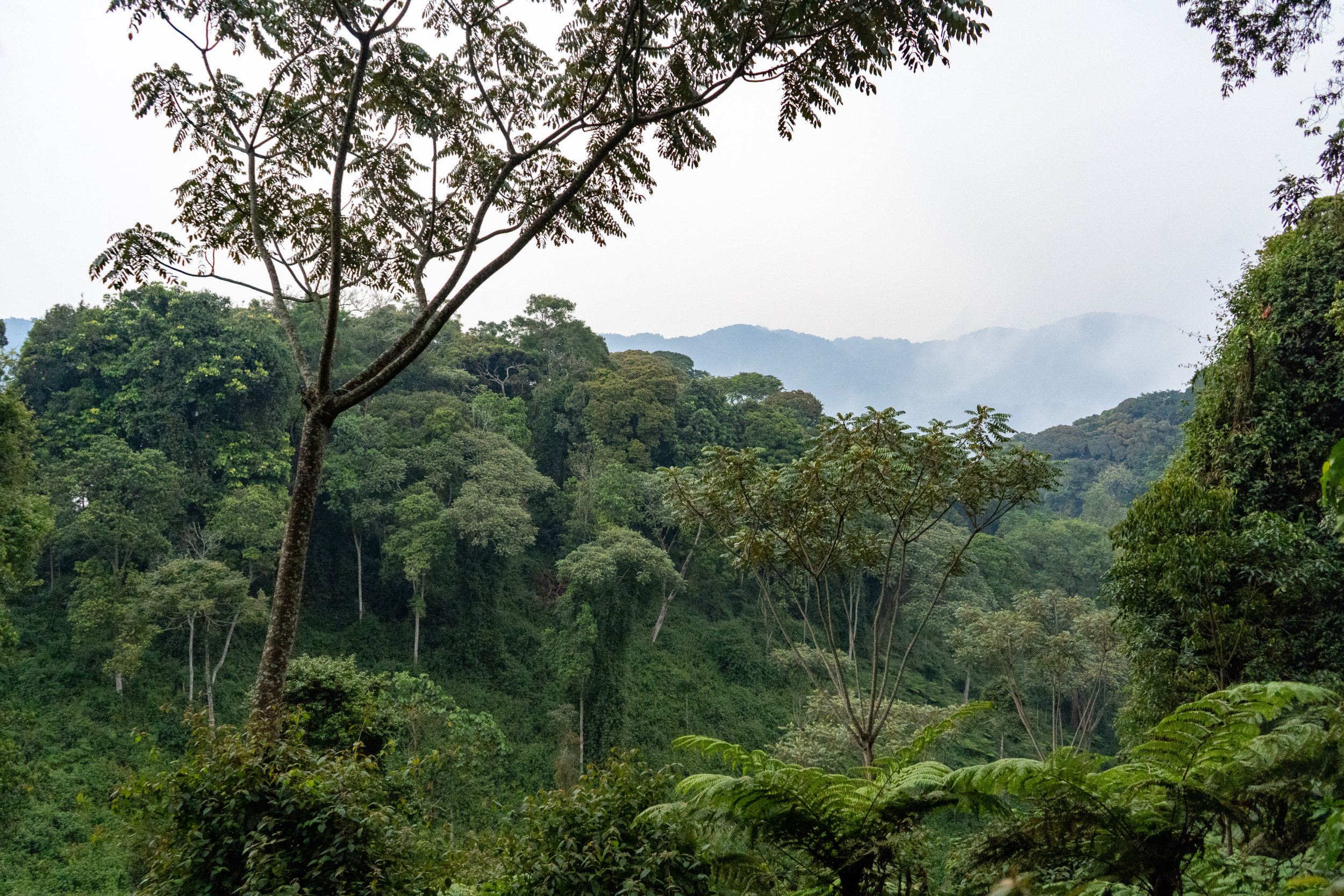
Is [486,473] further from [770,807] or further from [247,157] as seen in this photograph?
[770,807]

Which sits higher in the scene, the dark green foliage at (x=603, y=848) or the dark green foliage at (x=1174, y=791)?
the dark green foliage at (x=1174, y=791)

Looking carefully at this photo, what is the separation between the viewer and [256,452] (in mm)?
16938

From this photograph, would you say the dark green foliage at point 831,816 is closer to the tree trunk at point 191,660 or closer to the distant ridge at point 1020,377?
the tree trunk at point 191,660

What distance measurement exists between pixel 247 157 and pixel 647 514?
54.4ft

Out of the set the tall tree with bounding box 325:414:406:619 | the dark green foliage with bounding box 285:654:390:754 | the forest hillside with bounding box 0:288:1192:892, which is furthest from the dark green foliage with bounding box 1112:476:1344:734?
the tall tree with bounding box 325:414:406:619

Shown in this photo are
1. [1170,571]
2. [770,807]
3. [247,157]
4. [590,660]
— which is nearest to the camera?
[770,807]

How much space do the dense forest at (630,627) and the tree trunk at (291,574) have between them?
63 centimetres

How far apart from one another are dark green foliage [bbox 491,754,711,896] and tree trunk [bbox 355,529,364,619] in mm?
16917

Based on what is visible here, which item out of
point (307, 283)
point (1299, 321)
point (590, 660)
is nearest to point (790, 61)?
point (307, 283)

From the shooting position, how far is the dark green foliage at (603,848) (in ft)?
8.96

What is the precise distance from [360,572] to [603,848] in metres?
17.5

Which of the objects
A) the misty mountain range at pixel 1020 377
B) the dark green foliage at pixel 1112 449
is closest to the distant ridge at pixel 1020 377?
the misty mountain range at pixel 1020 377

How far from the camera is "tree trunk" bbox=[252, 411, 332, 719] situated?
400 cm

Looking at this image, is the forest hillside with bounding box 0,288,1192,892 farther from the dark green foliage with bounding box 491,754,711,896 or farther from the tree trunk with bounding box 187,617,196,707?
the dark green foliage with bounding box 491,754,711,896
